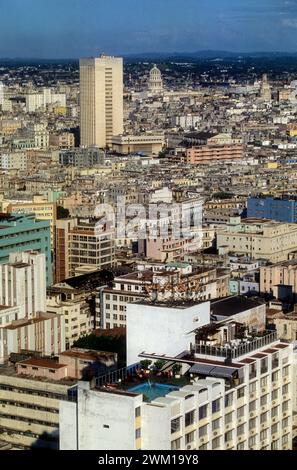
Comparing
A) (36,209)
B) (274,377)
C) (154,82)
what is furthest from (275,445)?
(154,82)

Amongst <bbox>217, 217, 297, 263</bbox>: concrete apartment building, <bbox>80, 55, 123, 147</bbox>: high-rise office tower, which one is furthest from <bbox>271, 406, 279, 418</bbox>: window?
<bbox>80, 55, 123, 147</bbox>: high-rise office tower

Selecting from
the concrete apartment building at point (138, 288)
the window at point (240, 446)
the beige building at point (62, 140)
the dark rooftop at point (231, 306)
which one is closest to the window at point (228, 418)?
the window at point (240, 446)

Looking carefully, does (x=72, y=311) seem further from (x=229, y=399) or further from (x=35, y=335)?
(x=229, y=399)

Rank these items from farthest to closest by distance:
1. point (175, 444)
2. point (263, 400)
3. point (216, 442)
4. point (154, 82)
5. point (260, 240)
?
point (154, 82)
point (260, 240)
point (263, 400)
point (216, 442)
point (175, 444)

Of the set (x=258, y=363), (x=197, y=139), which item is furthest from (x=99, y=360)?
(x=197, y=139)

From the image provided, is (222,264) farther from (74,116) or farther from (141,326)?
(74,116)

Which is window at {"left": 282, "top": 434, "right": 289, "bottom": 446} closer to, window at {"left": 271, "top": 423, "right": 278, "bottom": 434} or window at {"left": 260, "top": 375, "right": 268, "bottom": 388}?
window at {"left": 271, "top": 423, "right": 278, "bottom": 434}
